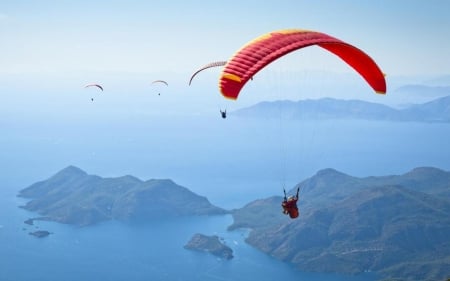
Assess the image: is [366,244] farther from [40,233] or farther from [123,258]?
[40,233]

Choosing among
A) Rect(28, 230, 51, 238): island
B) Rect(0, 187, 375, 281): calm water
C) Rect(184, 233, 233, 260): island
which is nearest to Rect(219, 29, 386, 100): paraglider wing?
Rect(0, 187, 375, 281): calm water

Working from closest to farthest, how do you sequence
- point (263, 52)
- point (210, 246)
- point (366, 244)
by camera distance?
1. point (263, 52)
2. point (210, 246)
3. point (366, 244)

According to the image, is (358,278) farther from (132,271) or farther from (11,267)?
(11,267)

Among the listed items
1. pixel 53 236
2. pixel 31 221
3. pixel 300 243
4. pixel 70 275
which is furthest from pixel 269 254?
pixel 31 221

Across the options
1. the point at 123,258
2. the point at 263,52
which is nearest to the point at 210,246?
the point at 123,258

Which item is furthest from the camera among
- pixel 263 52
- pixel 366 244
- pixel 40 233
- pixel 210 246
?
pixel 366 244

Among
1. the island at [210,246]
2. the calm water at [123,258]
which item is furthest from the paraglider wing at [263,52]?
the island at [210,246]

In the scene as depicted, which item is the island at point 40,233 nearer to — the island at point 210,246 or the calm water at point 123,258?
the calm water at point 123,258

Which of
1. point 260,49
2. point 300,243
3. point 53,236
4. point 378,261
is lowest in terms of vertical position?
point 260,49
